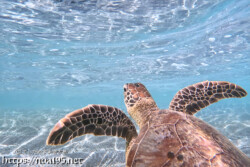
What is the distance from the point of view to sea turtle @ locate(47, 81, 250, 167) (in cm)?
194

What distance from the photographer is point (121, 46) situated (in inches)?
581

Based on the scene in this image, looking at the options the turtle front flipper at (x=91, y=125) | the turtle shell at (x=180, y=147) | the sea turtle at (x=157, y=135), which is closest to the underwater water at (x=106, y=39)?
the turtle front flipper at (x=91, y=125)

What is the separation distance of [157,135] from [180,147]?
1.19 feet

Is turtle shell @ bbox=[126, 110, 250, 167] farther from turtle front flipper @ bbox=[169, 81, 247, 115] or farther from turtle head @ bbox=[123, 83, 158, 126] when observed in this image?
turtle front flipper @ bbox=[169, 81, 247, 115]

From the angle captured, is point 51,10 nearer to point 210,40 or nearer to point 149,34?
point 149,34

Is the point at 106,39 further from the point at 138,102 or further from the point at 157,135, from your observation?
the point at 157,135

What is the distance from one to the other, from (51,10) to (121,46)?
709cm

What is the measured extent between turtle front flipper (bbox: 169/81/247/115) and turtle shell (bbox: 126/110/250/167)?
113 cm

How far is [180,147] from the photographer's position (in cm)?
203

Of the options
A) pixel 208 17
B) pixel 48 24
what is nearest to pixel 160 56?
pixel 208 17

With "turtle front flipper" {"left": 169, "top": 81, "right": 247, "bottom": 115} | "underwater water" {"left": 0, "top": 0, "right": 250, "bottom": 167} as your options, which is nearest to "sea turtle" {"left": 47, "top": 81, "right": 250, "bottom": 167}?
"turtle front flipper" {"left": 169, "top": 81, "right": 247, "bottom": 115}

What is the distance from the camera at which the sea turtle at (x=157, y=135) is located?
1.94m

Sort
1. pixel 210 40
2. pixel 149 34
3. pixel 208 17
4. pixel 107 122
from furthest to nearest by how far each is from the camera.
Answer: pixel 210 40
pixel 149 34
pixel 208 17
pixel 107 122

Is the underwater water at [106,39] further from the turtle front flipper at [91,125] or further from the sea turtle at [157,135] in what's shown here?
the sea turtle at [157,135]
